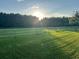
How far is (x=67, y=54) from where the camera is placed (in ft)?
62.3

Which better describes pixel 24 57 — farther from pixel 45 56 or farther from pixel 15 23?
pixel 15 23

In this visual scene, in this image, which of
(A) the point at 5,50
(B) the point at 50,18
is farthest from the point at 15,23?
(A) the point at 5,50

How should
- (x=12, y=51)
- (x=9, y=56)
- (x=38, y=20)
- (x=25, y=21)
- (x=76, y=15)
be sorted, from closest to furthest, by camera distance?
(x=9, y=56)
(x=12, y=51)
(x=76, y=15)
(x=25, y=21)
(x=38, y=20)

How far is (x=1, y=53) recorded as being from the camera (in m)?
17.6

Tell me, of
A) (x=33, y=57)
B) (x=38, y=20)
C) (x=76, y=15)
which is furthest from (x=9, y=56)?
(x=38, y=20)

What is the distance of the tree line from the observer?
113000 millimetres

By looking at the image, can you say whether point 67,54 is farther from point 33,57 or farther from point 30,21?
point 30,21

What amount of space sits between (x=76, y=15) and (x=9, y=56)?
102 m

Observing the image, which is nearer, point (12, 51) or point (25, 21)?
point (12, 51)

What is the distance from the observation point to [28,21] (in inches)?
5492

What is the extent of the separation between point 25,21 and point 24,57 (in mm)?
119464

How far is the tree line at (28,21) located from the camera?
113000 millimetres

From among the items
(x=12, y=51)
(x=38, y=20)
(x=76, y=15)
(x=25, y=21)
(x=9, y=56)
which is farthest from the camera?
(x=38, y=20)

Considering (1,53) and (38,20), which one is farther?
(38,20)
